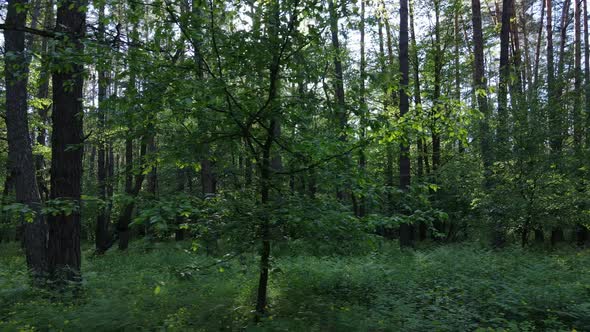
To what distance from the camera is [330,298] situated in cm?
708

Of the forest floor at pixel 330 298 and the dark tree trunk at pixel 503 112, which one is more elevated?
the dark tree trunk at pixel 503 112

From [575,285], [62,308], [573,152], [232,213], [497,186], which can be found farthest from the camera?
[573,152]

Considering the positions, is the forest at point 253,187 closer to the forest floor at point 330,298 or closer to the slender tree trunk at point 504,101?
the forest floor at point 330,298

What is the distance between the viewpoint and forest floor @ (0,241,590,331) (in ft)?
17.8

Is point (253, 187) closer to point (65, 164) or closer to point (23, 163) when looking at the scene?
point (65, 164)

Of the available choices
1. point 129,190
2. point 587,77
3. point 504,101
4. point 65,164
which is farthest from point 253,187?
point 587,77

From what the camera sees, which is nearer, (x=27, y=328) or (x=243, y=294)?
(x=27, y=328)

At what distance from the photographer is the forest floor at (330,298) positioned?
5.41m

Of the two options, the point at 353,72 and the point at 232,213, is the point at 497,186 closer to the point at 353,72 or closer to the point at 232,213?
the point at 353,72

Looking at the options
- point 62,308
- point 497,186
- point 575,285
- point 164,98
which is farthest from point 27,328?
point 497,186

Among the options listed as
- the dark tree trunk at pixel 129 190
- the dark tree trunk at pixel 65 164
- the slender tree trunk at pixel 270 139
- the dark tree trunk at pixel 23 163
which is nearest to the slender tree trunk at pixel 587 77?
the slender tree trunk at pixel 270 139

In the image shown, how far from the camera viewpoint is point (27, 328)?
5301 mm

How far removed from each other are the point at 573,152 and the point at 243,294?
470 inches

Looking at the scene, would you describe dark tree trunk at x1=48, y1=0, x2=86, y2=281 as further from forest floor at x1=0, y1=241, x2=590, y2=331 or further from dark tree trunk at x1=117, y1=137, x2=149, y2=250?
dark tree trunk at x1=117, y1=137, x2=149, y2=250
